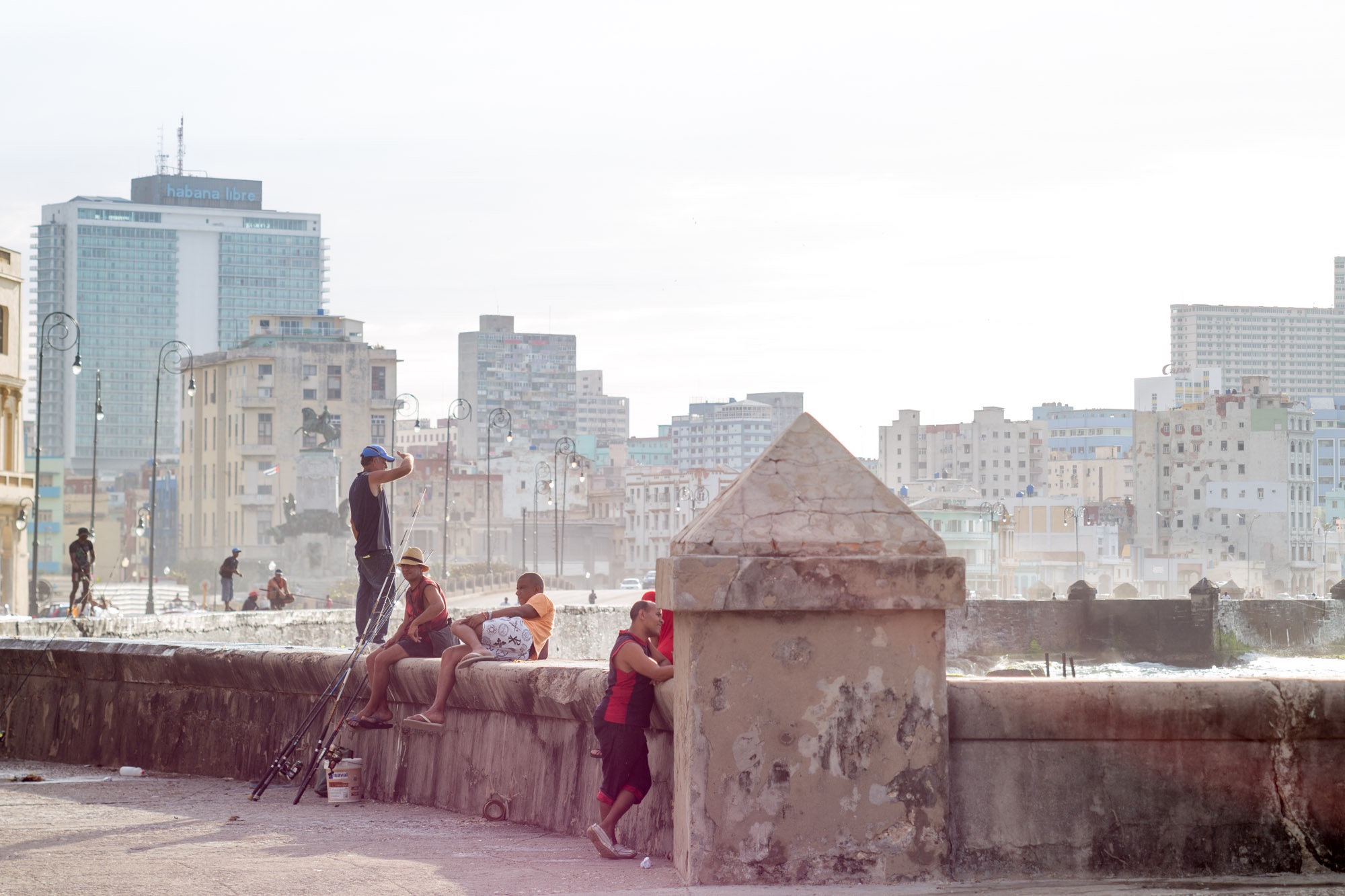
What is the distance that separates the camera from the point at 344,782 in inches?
348

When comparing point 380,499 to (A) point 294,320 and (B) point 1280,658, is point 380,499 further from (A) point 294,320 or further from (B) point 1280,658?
(A) point 294,320

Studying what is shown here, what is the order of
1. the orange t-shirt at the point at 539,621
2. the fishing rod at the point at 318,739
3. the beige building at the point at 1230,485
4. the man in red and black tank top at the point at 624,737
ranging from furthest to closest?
the beige building at the point at 1230,485 < the orange t-shirt at the point at 539,621 < the fishing rod at the point at 318,739 < the man in red and black tank top at the point at 624,737

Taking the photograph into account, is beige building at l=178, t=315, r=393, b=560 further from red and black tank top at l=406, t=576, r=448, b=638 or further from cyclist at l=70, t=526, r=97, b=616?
red and black tank top at l=406, t=576, r=448, b=638

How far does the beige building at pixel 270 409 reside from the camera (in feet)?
384

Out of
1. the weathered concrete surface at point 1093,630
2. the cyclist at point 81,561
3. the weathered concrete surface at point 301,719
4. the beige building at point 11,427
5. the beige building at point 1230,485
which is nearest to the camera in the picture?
the weathered concrete surface at point 301,719

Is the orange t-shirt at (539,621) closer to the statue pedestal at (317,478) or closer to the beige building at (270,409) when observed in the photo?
the statue pedestal at (317,478)

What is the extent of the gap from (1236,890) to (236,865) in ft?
12.0

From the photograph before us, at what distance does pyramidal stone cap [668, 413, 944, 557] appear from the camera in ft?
18.6

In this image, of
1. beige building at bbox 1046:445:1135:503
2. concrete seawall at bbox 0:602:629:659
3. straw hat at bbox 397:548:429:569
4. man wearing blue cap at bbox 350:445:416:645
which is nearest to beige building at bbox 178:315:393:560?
concrete seawall at bbox 0:602:629:659

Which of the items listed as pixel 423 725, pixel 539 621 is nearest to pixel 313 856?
pixel 423 725

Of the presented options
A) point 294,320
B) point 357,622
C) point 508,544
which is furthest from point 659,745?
point 508,544

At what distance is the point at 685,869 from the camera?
575 cm

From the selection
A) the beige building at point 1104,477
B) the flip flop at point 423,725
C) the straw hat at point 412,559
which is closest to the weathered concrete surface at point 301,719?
the flip flop at point 423,725

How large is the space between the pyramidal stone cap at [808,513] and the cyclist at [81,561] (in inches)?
936
